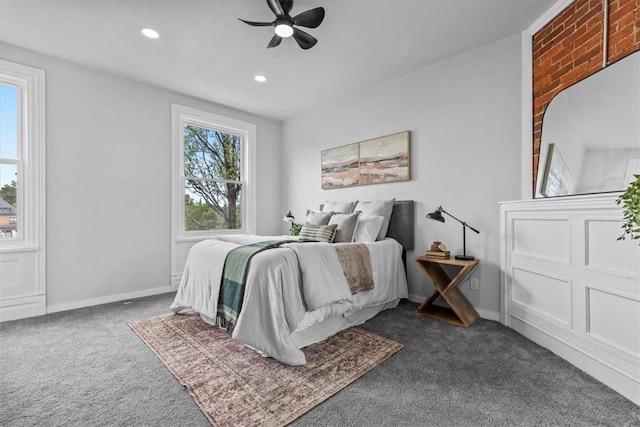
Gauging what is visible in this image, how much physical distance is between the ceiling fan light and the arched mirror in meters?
2.17

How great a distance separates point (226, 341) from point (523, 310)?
241 cm

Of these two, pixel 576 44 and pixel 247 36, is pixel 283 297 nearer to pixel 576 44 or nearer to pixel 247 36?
pixel 247 36

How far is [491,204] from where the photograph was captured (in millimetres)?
2812

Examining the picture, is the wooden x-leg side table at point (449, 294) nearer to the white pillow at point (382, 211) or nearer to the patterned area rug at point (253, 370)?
the white pillow at point (382, 211)

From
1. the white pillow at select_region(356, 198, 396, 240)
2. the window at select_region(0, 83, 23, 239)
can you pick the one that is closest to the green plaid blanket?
the white pillow at select_region(356, 198, 396, 240)

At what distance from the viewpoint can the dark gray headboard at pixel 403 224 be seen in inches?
131

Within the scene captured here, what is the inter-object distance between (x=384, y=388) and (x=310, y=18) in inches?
101

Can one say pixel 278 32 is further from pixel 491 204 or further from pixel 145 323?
pixel 145 323

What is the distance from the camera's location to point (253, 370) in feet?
6.10

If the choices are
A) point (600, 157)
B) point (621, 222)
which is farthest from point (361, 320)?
point (600, 157)

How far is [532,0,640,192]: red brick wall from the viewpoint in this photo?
184 cm

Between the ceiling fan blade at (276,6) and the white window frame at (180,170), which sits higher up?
the ceiling fan blade at (276,6)

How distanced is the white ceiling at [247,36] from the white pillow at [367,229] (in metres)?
1.74

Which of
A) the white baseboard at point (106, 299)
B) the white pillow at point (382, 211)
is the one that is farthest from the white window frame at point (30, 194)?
the white pillow at point (382, 211)
